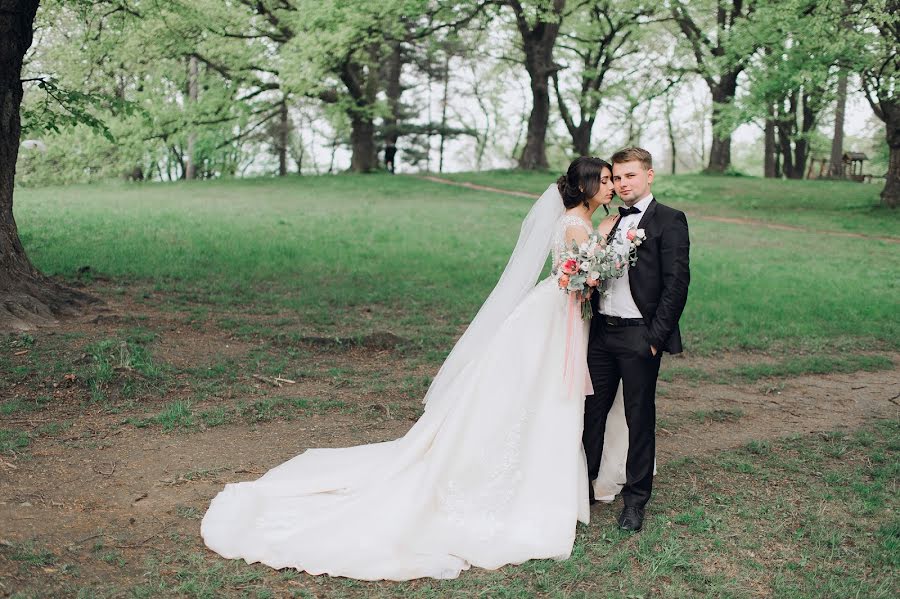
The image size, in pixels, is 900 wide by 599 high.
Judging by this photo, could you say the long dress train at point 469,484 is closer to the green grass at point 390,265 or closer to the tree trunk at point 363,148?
the green grass at point 390,265

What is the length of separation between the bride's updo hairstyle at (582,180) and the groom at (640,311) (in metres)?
0.16

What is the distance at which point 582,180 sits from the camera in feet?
17.4

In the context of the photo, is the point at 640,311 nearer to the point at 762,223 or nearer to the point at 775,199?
the point at 762,223

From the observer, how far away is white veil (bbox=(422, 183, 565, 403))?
5559mm

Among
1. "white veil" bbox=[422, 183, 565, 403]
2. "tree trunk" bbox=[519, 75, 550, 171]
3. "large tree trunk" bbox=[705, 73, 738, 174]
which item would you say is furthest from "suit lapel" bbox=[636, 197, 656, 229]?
"large tree trunk" bbox=[705, 73, 738, 174]

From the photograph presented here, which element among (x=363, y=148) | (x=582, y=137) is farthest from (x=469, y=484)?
(x=582, y=137)

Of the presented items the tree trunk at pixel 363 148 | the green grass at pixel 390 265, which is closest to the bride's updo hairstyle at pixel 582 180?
the green grass at pixel 390 265

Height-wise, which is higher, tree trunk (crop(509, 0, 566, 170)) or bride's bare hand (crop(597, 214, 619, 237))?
tree trunk (crop(509, 0, 566, 170))

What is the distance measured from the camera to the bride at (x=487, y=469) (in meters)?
4.75

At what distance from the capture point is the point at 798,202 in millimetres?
28812

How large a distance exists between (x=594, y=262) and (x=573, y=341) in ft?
2.04

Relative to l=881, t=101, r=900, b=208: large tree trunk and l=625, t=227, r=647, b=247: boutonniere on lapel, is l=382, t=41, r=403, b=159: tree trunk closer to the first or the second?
l=881, t=101, r=900, b=208: large tree trunk

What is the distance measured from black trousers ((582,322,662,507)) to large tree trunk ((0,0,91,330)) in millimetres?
Result: 6846

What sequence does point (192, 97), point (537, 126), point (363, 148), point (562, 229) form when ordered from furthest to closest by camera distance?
point (363, 148) → point (537, 126) → point (192, 97) → point (562, 229)
